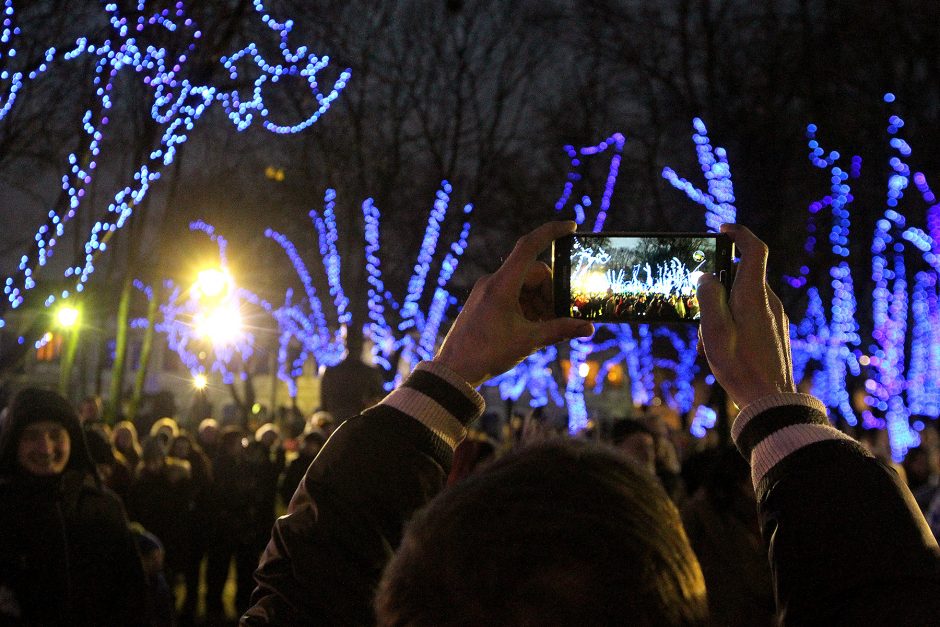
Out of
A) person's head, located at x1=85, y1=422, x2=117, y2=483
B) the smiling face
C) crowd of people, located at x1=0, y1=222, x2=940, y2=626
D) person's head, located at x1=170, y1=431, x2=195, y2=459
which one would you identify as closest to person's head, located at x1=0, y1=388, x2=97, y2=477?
the smiling face

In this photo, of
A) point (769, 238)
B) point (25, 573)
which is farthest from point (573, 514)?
point (769, 238)

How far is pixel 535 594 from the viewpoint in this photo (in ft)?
3.42

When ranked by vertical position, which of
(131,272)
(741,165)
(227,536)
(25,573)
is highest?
(741,165)

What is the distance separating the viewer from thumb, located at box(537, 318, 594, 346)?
1789 mm

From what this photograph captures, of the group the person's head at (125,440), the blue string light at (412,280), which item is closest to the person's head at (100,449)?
the person's head at (125,440)

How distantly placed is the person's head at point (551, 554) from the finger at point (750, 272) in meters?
0.60

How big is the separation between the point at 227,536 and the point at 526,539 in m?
10.8

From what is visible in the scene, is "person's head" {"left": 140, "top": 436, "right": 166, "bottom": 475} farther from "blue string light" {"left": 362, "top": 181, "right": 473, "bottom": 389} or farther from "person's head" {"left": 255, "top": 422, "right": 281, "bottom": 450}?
"blue string light" {"left": 362, "top": 181, "right": 473, "bottom": 389}

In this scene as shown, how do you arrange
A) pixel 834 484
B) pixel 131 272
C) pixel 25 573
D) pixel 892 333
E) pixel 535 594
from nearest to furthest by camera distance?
pixel 535 594, pixel 834 484, pixel 25 573, pixel 131 272, pixel 892 333

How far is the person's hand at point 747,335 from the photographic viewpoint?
1.56 meters

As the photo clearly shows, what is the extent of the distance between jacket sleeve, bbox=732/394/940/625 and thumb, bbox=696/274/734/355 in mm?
209

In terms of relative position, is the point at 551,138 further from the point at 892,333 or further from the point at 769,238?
the point at 892,333

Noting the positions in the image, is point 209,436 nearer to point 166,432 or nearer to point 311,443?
point 166,432

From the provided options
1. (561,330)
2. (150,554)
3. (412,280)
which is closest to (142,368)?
(412,280)
